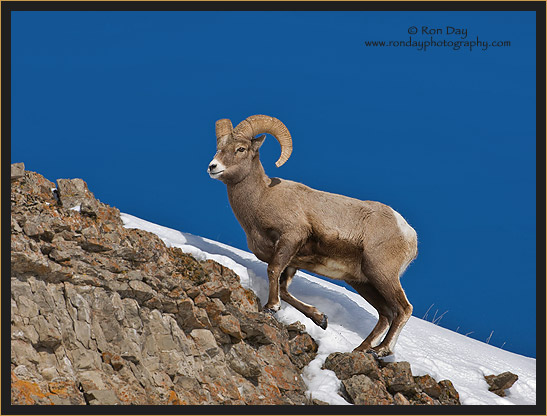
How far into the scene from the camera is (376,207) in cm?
1170

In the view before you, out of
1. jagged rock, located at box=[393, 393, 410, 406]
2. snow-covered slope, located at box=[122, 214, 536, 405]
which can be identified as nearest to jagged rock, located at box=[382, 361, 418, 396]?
jagged rock, located at box=[393, 393, 410, 406]

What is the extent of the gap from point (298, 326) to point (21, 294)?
4513 millimetres

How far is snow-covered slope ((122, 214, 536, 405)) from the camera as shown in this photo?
404 inches

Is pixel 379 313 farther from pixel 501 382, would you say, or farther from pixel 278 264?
pixel 501 382

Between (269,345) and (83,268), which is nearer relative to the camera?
(83,268)

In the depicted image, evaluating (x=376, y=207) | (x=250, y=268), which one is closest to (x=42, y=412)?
(x=250, y=268)

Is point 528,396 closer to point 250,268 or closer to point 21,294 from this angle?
point 250,268

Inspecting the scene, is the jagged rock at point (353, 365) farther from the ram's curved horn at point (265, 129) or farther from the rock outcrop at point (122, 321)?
the ram's curved horn at point (265, 129)

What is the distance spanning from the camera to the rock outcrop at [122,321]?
775 centimetres

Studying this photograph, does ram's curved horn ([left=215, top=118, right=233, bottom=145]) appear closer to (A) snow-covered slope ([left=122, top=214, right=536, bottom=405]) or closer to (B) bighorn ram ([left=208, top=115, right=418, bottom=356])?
(B) bighorn ram ([left=208, top=115, right=418, bottom=356])

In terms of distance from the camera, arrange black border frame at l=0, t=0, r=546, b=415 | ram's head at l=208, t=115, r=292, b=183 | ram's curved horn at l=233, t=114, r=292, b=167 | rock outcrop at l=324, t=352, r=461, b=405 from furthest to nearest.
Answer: ram's curved horn at l=233, t=114, r=292, b=167 → ram's head at l=208, t=115, r=292, b=183 → rock outcrop at l=324, t=352, r=461, b=405 → black border frame at l=0, t=0, r=546, b=415

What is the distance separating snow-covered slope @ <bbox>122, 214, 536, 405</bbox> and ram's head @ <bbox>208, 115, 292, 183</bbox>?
1470 millimetres

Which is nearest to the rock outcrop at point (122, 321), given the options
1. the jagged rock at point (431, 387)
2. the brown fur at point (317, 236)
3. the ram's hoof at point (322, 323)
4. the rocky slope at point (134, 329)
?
the rocky slope at point (134, 329)

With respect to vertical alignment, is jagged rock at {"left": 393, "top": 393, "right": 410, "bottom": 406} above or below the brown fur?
below
